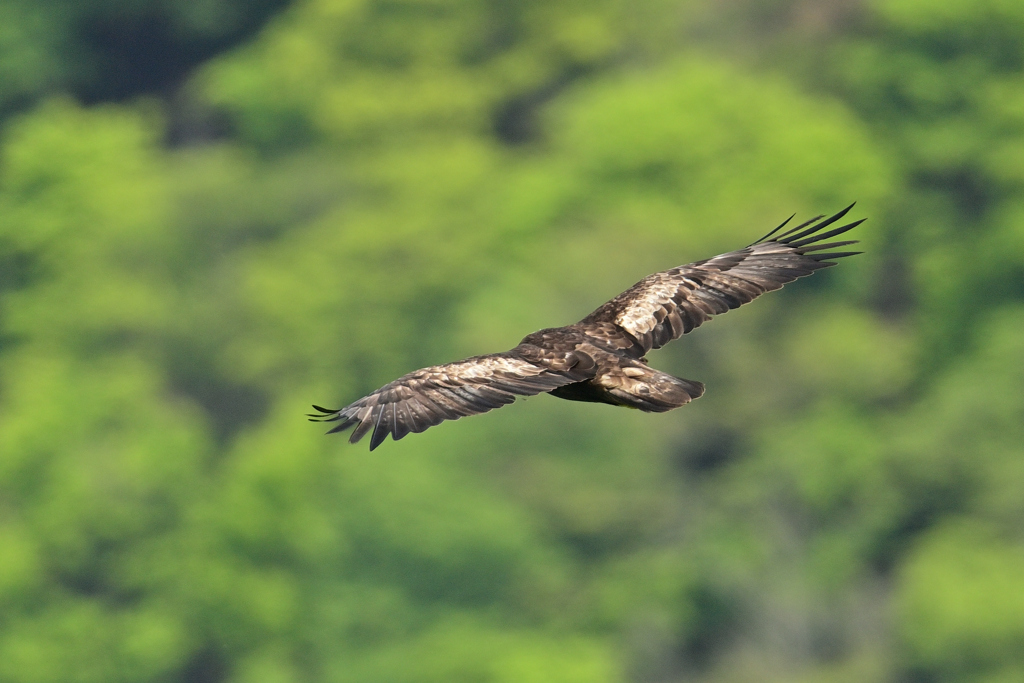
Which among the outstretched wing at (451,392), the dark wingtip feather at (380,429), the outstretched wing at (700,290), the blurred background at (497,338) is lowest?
the dark wingtip feather at (380,429)

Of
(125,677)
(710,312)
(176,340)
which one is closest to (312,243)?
(176,340)

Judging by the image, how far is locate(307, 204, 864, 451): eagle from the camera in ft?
53.0

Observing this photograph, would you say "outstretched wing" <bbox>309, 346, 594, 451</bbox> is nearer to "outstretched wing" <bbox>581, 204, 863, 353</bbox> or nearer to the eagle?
the eagle

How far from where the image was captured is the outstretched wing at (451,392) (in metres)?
16.0

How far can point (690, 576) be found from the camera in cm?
5209

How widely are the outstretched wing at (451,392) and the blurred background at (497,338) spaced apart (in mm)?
30646

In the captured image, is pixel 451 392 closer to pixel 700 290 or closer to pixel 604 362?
pixel 604 362

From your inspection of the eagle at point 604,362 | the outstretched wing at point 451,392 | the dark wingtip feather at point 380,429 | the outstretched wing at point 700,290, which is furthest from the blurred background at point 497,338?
the dark wingtip feather at point 380,429

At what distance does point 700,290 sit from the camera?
1897 centimetres

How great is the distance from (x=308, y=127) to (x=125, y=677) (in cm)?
2624

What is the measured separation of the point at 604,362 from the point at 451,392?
5.04 feet

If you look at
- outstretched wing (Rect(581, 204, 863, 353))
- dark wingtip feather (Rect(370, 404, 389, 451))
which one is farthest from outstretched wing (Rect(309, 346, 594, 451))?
outstretched wing (Rect(581, 204, 863, 353))

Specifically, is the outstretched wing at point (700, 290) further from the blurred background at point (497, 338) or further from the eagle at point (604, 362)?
the blurred background at point (497, 338)

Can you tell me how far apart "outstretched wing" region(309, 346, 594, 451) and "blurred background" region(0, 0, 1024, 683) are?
1207 inches
